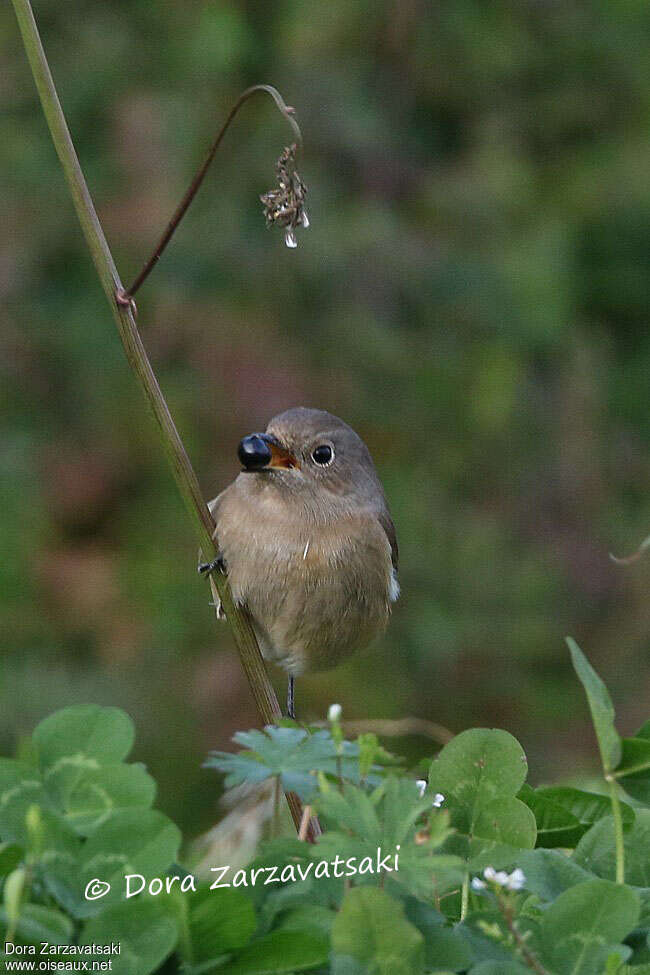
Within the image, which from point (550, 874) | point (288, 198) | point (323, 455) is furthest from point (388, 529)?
point (550, 874)

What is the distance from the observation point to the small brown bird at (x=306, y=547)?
334cm

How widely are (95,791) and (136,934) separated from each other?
17cm

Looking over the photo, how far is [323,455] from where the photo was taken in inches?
141

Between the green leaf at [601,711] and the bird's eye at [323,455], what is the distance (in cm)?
215

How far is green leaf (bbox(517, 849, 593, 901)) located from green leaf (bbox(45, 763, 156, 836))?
411 mm

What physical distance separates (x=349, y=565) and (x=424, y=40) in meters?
3.98

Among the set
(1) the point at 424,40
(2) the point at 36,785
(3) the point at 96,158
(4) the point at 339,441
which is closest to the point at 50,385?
(3) the point at 96,158

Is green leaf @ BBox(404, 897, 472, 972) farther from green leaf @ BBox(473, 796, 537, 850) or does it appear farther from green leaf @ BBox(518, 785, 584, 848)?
green leaf @ BBox(518, 785, 584, 848)

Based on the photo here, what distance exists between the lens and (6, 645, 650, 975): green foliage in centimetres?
122

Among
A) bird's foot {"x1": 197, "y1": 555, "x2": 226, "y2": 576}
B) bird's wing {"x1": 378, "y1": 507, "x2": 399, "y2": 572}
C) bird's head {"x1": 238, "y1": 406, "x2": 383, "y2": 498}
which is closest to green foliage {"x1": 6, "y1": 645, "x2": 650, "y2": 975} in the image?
bird's foot {"x1": 197, "y1": 555, "x2": 226, "y2": 576}

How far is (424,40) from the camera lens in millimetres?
6703

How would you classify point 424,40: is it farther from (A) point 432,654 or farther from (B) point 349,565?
(B) point 349,565

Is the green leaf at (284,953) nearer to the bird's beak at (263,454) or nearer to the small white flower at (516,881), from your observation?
the small white flower at (516,881)

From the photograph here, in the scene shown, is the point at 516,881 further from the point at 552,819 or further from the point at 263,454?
the point at 263,454
